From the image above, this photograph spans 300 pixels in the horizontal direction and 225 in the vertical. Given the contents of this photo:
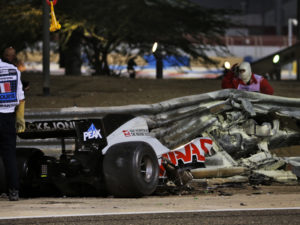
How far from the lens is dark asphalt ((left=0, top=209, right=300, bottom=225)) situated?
5.43 meters

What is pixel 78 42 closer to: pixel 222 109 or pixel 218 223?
pixel 222 109

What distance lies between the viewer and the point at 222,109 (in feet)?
30.3

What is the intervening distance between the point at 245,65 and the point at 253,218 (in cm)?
482

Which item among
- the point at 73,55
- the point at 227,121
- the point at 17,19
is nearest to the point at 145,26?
the point at 73,55

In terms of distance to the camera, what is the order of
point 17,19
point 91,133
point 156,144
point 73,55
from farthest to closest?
point 73,55, point 17,19, point 156,144, point 91,133

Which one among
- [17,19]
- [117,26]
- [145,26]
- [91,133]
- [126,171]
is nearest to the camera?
[126,171]

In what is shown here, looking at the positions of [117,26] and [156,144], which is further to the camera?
[117,26]

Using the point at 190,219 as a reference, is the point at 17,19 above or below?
above

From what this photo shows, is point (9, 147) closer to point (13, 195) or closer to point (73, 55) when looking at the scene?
point (13, 195)

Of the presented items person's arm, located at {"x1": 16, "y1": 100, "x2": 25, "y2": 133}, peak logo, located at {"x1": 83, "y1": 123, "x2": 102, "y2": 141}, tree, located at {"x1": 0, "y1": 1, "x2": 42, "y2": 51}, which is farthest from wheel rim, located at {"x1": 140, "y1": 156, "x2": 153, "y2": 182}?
tree, located at {"x1": 0, "y1": 1, "x2": 42, "y2": 51}

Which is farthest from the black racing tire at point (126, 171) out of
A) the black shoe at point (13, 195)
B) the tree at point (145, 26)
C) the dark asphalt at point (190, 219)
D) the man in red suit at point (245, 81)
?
the tree at point (145, 26)

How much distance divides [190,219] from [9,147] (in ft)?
7.74

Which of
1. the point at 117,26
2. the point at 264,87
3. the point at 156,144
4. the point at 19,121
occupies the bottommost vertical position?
the point at 156,144

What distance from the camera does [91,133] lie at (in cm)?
717
